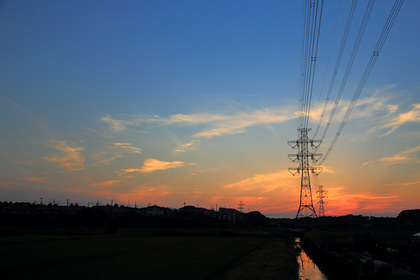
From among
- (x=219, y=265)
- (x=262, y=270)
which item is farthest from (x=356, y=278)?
(x=219, y=265)

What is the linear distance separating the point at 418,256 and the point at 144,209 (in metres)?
152

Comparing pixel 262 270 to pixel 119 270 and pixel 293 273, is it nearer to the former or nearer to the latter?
pixel 293 273

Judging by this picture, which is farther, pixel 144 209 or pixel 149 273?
pixel 144 209

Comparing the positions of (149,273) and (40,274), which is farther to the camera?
(149,273)

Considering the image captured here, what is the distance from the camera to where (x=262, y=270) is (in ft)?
96.9

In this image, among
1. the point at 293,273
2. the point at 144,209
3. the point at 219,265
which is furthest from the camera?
the point at 144,209

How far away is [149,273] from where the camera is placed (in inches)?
998

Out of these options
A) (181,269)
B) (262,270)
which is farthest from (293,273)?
(181,269)

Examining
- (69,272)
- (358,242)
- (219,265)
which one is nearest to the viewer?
(69,272)

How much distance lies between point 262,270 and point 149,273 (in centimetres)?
1096

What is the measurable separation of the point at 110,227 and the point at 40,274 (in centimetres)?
5358

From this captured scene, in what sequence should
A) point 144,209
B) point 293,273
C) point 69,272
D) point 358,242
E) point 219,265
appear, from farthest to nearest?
point 144,209 < point 358,242 < point 219,265 < point 293,273 < point 69,272

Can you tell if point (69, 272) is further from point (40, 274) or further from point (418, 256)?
point (418, 256)

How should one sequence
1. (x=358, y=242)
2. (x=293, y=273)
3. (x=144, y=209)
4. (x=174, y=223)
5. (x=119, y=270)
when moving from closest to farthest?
(x=119, y=270) → (x=293, y=273) → (x=358, y=242) → (x=174, y=223) → (x=144, y=209)
